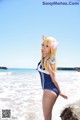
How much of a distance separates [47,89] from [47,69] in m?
0.20

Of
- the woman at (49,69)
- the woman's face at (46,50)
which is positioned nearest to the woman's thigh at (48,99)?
the woman at (49,69)

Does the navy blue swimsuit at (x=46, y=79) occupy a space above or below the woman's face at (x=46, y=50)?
below

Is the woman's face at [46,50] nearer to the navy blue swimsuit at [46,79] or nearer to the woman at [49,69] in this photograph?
the woman at [49,69]

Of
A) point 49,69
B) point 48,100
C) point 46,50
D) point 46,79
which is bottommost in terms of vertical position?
point 48,100

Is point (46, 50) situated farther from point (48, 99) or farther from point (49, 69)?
point (48, 99)

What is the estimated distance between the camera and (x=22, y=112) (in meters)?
5.96

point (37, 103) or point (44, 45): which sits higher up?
point (44, 45)

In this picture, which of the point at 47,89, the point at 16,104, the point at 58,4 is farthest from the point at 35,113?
the point at 47,89

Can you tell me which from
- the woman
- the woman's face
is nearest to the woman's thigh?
the woman

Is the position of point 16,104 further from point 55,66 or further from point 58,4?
point 55,66

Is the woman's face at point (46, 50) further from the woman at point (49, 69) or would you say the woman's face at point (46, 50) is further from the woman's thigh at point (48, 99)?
the woman's thigh at point (48, 99)

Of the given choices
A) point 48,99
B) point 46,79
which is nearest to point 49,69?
point 46,79

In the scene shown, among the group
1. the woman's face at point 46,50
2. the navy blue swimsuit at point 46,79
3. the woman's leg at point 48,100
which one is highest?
the woman's face at point 46,50

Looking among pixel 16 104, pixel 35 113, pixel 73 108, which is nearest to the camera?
pixel 73 108
